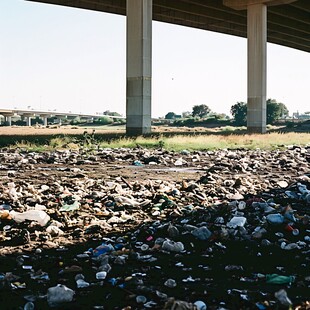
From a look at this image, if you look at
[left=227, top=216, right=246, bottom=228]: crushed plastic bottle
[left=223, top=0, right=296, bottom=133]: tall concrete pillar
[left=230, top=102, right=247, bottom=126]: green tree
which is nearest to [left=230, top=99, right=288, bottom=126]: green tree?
[left=230, top=102, right=247, bottom=126]: green tree

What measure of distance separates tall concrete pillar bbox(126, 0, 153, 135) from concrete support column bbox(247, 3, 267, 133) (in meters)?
13.3

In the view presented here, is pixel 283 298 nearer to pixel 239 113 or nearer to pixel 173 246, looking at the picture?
pixel 173 246

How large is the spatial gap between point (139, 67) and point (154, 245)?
25928 millimetres

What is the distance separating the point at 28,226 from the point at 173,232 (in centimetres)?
174

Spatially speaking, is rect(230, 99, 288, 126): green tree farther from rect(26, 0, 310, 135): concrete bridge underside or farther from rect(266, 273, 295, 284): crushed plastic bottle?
rect(266, 273, 295, 284): crushed plastic bottle

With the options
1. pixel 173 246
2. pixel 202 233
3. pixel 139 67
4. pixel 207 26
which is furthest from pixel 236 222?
pixel 207 26

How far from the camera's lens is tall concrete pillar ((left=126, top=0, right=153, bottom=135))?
3034cm

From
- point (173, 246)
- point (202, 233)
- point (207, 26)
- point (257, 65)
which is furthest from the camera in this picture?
point (207, 26)

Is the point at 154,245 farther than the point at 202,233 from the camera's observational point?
No

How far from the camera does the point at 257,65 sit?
41.4 meters

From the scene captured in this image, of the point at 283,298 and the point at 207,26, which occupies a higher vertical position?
the point at 207,26

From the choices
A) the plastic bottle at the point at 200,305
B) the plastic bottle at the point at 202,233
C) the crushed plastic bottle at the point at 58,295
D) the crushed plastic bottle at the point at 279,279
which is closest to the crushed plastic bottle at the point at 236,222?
the plastic bottle at the point at 202,233

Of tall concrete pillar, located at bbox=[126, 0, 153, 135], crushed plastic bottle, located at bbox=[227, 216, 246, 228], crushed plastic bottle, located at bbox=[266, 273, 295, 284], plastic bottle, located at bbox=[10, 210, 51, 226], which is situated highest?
tall concrete pillar, located at bbox=[126, 0, 153, 135]

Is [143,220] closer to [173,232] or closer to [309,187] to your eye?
[173,232]
